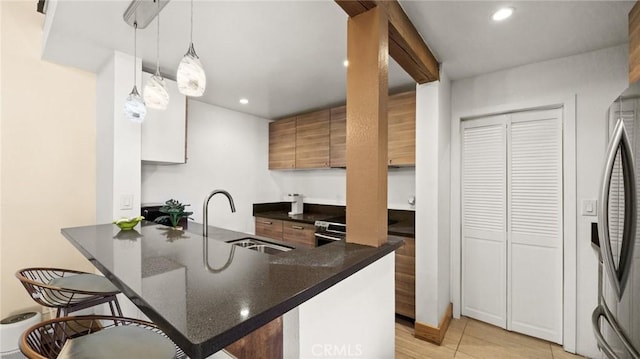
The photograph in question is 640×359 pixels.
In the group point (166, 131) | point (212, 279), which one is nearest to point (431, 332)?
point (212, 279)

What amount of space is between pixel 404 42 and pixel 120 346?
1993 millimetres

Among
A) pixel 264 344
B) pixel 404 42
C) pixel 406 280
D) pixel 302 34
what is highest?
pixel 302 34

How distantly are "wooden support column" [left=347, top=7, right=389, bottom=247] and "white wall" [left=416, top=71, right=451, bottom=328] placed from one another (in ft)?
3.58

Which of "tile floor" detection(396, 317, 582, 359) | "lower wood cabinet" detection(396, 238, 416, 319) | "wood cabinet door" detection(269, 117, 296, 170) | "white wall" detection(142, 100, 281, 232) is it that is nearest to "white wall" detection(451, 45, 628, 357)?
"tile floor" detection(396, 317, 582, 359)

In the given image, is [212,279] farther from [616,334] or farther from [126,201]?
[616,334]

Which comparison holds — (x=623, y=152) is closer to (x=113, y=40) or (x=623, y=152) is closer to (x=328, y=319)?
(x=328, y=319)

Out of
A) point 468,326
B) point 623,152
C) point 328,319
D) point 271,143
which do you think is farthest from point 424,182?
point 271,143

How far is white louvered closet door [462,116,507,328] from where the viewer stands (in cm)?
244

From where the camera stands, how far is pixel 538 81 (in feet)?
7.32

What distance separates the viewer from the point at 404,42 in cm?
162

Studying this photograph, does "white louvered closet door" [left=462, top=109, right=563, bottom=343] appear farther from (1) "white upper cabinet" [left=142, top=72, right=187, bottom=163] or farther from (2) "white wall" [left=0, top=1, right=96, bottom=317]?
(2) "white wall" [left=0, top=1, right=96, bottom=317]

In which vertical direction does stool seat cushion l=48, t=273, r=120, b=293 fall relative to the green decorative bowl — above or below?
below

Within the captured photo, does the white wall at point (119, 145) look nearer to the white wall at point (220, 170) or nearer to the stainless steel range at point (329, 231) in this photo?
the white wall at point (220, 170)

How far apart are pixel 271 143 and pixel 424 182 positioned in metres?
2.50
